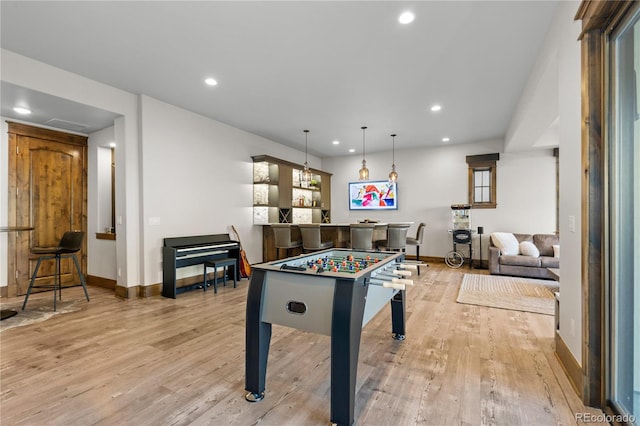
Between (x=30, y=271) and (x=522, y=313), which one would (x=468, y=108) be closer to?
(x=522, y=313)

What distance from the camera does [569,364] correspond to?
2.17 metres

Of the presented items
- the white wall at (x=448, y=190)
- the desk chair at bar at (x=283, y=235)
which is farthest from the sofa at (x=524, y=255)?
the desk chair at bar at (x=283, y=235)

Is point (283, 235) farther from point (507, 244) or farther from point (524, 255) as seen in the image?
point (524, 255)

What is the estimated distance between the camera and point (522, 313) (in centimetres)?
365

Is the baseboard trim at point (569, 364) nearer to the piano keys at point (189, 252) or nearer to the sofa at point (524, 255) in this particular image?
the sofa at point (524, 255)

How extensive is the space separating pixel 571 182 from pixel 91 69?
506cm

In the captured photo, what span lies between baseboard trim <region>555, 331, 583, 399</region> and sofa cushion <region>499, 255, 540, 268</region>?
11.8 ft

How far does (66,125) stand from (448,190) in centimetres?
786

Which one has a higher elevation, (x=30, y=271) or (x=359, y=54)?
(x=359, y=54)

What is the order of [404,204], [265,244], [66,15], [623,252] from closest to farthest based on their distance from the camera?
1. [623,252]
2. [66,15]
3. [265,244]
4. [404,204]

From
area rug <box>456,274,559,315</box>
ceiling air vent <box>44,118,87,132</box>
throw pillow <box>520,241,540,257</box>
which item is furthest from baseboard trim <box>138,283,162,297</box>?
throw pillow <box>520,241,540,257</box>

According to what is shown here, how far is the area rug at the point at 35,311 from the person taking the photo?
3.33m

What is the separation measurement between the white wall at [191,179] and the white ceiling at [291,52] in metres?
0.40

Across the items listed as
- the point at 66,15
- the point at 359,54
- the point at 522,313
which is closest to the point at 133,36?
the point at 66,15
